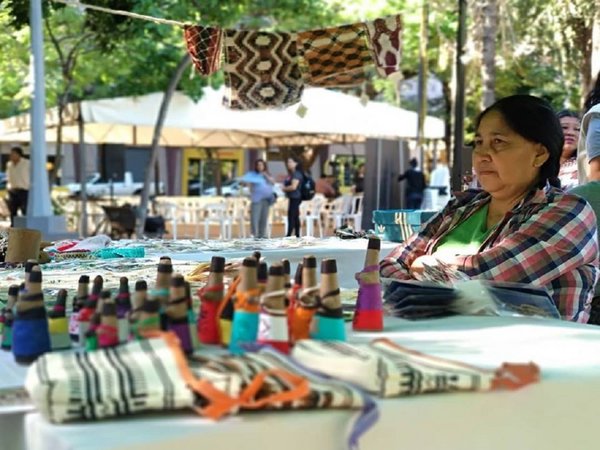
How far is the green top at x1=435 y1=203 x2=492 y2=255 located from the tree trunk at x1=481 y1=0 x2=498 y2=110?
9.40m

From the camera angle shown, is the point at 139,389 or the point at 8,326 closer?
the point at 139,389

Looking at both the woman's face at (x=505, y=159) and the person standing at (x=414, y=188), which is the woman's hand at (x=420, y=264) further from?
the person standing at (x=414, y=188)

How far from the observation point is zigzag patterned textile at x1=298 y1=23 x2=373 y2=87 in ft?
26.2

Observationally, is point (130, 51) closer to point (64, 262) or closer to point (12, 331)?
point (64, 262)

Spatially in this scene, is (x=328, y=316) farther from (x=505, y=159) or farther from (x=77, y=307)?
(x=505, y=159)

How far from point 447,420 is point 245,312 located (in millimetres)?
444

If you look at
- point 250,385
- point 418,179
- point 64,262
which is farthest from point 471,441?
point 418,179

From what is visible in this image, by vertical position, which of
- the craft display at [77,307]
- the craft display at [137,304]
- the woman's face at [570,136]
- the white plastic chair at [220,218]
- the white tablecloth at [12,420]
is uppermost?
the woman's face at [570,136]

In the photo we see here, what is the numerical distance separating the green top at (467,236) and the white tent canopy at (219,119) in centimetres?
909

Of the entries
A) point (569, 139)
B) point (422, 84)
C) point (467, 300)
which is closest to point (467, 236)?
point (467, 300)

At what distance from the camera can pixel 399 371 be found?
1524 millimetres

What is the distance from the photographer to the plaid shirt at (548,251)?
2635mm

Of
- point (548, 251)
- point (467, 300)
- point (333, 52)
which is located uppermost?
point (333, 52)

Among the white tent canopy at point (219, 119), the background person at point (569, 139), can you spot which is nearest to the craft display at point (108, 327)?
the background person at point (569, 139)
